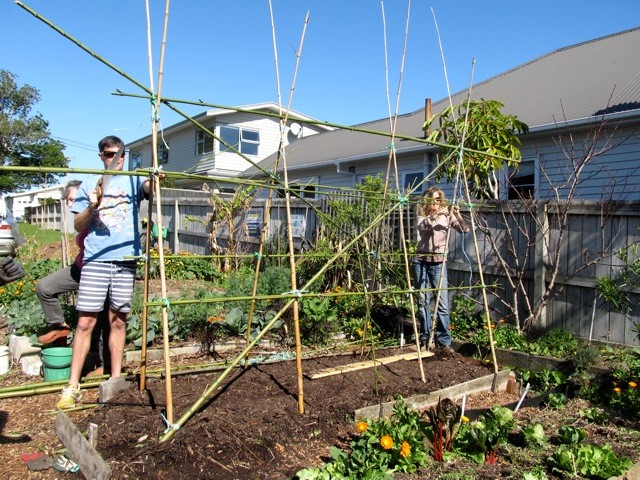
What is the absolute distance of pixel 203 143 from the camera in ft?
77.4

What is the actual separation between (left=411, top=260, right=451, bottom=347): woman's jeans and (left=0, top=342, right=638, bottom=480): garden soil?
0.83m

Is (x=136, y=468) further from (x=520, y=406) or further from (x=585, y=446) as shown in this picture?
(x=520, y=406)

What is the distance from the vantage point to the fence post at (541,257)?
6.00m

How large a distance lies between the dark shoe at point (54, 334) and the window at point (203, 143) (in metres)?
18.8

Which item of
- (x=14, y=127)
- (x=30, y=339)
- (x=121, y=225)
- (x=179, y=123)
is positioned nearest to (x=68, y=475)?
(x=121, y=225)

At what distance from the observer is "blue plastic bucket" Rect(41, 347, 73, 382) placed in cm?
430

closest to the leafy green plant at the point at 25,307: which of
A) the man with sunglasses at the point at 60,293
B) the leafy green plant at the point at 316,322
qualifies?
the man with sunglasses at the point at 60,293

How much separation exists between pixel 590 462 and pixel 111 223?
3.40m

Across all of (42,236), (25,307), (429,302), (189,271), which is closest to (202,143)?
(42,236)

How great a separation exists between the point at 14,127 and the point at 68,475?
40106 mm

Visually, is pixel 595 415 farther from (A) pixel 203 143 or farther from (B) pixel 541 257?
(A) pixel 203 143

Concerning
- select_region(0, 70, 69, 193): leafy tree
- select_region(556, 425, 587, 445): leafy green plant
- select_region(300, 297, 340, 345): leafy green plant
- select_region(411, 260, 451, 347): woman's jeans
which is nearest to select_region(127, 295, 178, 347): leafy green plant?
select_region(300, 297, 340, 345): leafy green plant

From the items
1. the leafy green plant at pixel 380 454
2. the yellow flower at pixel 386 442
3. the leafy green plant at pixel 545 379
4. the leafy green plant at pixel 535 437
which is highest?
the yellow flower at pixel 386 442

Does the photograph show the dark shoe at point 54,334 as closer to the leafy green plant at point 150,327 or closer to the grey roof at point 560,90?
the leafy green plant at point 150,327
